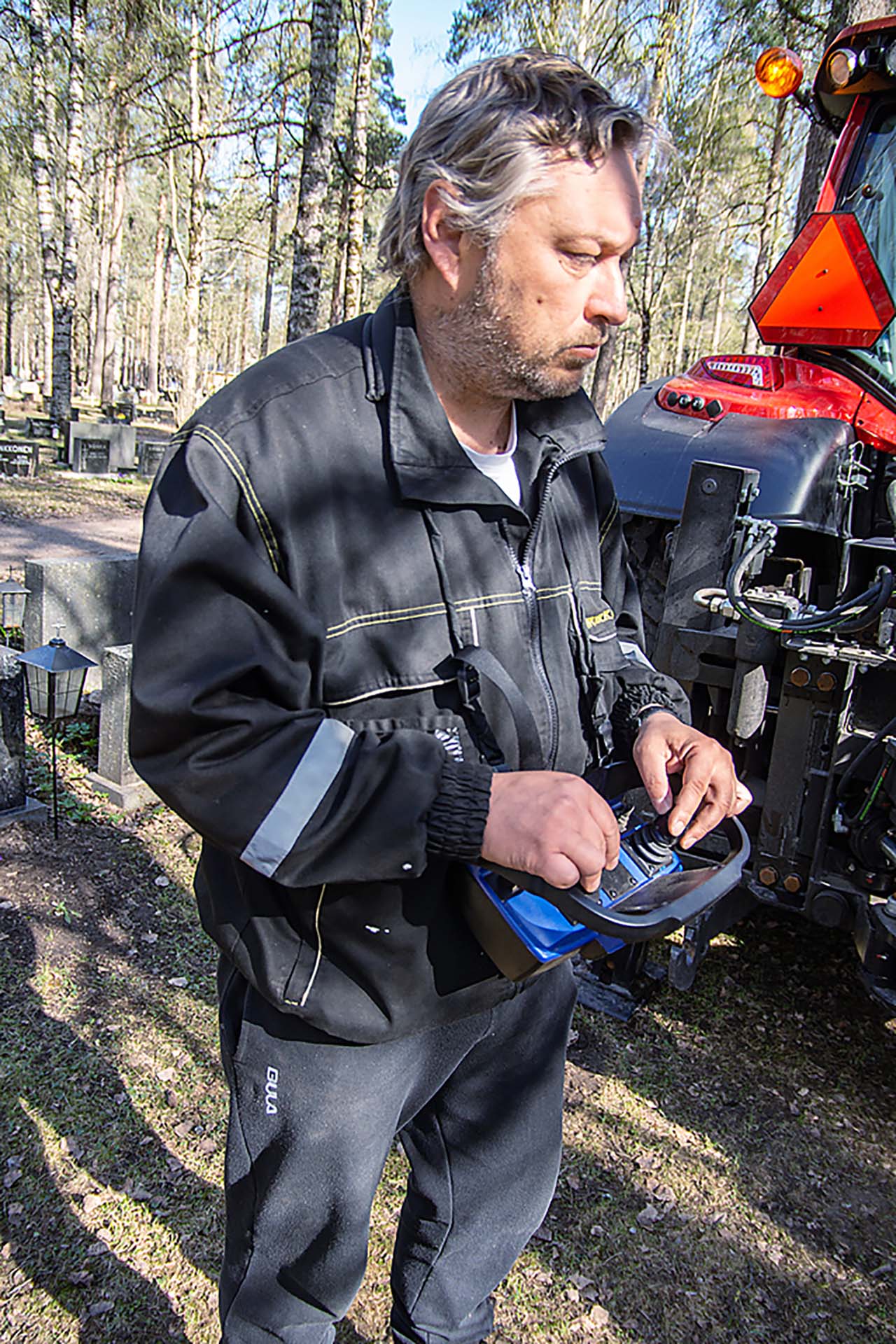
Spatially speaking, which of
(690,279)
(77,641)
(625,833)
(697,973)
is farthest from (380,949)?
(690,279)

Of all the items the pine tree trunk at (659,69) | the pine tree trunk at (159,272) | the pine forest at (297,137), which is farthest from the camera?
the pine tree trunk at (159,272)

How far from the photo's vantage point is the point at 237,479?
1312mm

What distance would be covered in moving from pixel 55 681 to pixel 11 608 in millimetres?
1786

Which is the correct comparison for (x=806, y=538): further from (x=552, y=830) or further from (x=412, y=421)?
(x=552, y=830)

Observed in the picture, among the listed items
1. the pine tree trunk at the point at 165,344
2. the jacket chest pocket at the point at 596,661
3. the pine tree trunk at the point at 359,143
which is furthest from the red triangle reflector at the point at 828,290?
the pine tree trunk at the point at 165,344

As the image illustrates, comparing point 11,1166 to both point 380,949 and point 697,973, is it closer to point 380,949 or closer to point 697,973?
point 380,949

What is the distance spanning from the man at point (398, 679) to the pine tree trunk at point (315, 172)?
30.1 feet

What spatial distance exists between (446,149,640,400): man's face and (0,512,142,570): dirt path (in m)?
7.95

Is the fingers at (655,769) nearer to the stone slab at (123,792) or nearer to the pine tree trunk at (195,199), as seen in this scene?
the stone slab at (123,792)

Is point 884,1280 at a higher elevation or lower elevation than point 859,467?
lower

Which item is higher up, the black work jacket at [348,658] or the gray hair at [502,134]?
the gray hair at [502,134]

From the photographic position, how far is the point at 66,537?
1032 centimetres

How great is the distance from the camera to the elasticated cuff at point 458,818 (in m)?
1.30

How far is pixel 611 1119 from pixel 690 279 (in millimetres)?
38475
